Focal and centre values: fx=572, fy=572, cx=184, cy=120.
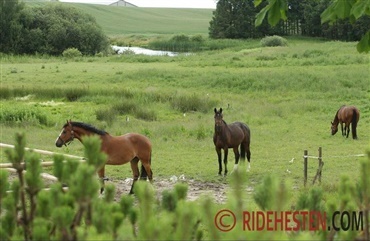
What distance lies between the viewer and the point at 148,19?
389ft

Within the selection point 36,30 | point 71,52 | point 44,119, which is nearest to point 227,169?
point 44,119

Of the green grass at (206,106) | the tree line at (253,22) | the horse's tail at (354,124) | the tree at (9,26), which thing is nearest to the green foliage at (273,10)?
the green grass at (206,106)

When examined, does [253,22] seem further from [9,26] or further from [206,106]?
[206,106]

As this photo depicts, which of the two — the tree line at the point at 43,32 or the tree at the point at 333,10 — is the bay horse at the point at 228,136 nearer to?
the tree at the point at 333,10

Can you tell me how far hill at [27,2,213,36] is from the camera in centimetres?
10238

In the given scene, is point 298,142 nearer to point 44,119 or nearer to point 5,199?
point 44,119

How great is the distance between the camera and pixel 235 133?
11.7 m

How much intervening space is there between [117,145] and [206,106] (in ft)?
36.2

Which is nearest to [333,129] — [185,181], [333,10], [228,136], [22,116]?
[228,136]

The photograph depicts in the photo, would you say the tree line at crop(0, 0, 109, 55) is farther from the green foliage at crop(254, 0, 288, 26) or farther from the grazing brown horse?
the green foliage at crop(254, 0, 288, 26)

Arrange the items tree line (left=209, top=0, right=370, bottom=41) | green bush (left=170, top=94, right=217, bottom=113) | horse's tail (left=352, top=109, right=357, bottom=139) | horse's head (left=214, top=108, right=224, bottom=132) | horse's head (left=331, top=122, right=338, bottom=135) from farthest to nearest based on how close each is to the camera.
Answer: tree line (left=209, top=0, right=370, bottom=41) → green bush (left=170, top=94, right=217, bottom=113) → horse's head (left=331, top=122, right=338, bottom=135) → horse's tail (left=352, top=109, right=357, bottom=139) → horse's head (left=214, top=108, right=224, bottom=132)

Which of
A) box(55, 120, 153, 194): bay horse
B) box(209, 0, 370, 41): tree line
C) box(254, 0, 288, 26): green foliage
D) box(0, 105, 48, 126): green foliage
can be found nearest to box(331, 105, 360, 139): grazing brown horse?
box(55, 120, 153, 194): bay horse

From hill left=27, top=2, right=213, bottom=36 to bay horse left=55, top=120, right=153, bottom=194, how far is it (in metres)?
86.3

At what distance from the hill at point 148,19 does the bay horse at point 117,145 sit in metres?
86.3
